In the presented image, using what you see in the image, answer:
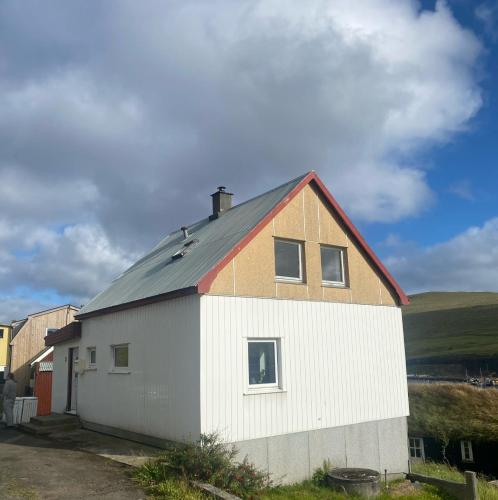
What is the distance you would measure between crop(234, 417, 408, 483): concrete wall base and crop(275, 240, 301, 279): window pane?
161 inches

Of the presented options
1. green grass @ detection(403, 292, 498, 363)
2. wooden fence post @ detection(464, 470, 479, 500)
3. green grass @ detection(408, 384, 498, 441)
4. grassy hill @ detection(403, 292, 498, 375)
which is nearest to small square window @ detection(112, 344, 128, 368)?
wooden fence post @ detection(464, 470, 479, 500)

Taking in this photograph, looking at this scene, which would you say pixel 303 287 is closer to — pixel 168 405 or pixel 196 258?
pixel 196 258

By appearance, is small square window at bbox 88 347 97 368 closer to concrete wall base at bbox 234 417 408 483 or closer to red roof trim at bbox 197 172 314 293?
red roof trim at bbox 197 172 314 293

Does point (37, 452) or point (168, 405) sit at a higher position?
point (168, 405)

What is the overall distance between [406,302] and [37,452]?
37.5ft

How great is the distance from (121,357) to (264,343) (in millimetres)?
4549

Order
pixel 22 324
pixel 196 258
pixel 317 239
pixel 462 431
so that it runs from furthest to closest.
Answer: pixel 22 324, pixel 462 431, pixel 317 239, pixel 196 258

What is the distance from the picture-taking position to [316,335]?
1366cm

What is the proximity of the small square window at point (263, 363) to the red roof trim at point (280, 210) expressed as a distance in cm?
204

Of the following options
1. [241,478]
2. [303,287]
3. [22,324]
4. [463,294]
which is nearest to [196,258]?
[303,287]

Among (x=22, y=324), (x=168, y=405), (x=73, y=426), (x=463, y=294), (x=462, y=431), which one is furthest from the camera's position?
(x=463, y=294)

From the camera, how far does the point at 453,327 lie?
3666 inches

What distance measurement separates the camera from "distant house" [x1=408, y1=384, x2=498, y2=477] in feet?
82.0

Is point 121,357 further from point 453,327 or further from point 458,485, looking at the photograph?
point 453,327
